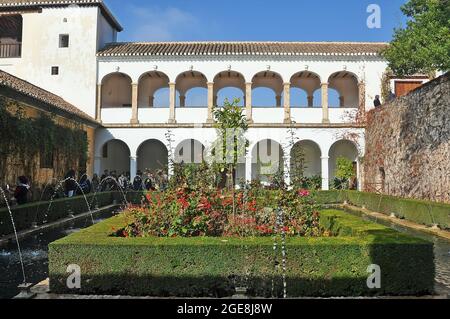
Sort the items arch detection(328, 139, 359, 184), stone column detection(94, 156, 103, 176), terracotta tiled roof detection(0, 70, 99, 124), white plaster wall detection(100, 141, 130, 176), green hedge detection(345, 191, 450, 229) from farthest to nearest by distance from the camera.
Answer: white plaster wall detection(100, 141, 130, 176), arch detection(328, 139, 359, 184), stone column detection(94, 156, 103, 176), terracotta tiled roof detection(0, 70, 99, 124), green hedge detection(345, 191, 450, 229)

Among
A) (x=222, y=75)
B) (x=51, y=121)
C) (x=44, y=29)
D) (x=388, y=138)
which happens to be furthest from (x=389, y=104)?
(x=44, y=29)

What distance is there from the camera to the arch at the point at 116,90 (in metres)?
22.9

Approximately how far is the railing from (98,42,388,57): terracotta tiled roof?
5111 millimetres

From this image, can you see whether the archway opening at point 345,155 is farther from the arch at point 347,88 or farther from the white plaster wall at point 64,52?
the white plaster wall at point 64,52

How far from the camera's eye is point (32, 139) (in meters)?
14.7

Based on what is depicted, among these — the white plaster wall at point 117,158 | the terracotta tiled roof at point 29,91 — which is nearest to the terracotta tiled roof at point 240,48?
the terracotta tiled roof at point 29,91

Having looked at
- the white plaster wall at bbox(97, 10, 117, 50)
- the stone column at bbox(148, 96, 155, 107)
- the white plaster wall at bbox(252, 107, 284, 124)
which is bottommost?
the white plaster wall at bbox(252, 107, 284, 124)

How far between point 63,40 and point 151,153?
25.7 ft

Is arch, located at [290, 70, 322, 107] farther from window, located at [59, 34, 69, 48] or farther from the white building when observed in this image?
window, located at [59, 34, 69, 48]

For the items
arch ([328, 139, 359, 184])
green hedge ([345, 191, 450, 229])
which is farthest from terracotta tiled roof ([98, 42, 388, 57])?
green hedge ([345, 191, 450, 229])

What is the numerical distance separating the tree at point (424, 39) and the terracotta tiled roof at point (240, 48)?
19.6ft

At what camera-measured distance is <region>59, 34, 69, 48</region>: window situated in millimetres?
21766

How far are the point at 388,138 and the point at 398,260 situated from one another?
14.4m

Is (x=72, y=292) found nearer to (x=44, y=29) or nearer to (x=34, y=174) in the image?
(x=34, y=174)
